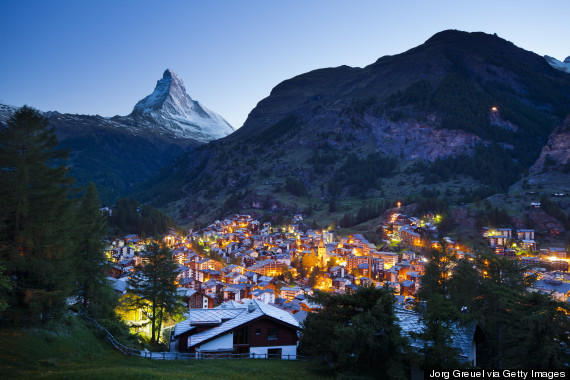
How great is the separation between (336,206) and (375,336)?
160443 millimetres

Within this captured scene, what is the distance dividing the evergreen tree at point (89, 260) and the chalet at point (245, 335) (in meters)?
8.10

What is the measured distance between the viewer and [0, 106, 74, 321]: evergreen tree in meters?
18.9

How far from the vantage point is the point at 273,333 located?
28016 millimetres

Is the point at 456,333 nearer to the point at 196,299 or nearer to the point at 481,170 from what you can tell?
the point at 196,299

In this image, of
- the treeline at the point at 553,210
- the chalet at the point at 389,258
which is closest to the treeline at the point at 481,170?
the treeline at the point at 553,210

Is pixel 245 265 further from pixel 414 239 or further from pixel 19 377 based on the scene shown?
pixel 19 377

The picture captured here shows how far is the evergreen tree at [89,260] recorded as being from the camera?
1150 inches

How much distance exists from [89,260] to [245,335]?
48.0 ft

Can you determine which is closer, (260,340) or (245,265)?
(260,340)

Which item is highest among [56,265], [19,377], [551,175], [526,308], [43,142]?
[551,175]

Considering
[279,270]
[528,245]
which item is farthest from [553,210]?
[279,270]

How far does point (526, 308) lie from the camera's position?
59.2 ft

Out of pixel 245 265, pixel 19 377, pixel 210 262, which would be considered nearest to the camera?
pixel 19 377

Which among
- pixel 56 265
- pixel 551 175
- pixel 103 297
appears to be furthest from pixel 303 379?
pixel 551 175
